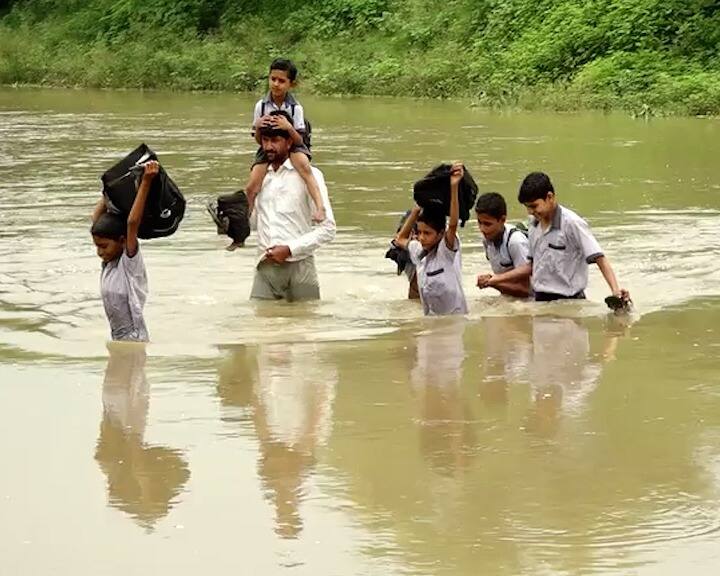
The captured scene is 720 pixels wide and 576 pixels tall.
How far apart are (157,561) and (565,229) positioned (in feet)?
15.7

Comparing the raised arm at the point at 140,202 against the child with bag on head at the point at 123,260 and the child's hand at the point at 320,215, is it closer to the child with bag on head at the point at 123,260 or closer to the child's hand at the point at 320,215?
the child with bag on head at the point at 123,260

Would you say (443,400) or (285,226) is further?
(285,226)

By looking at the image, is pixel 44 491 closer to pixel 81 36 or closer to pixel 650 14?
pixel 650 14

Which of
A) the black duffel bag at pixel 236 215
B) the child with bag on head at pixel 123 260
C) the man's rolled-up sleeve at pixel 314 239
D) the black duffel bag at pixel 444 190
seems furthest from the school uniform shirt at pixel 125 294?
the black duffel bag at pixel 444 190

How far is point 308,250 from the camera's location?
920cm

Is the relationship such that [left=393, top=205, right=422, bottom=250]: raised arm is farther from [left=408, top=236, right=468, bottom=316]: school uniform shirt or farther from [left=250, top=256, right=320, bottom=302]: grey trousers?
[left=250, top=256, right=320, bottom=302]: grey trousers

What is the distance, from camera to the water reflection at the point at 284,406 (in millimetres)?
5608

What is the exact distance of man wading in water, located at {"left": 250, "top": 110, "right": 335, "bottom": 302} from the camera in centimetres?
916

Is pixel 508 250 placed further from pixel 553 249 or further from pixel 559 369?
pixel 559 369

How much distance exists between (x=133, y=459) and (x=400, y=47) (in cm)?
2873

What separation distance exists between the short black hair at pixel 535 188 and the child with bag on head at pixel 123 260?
2212mm

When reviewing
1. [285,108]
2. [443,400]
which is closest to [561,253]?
[285,108]

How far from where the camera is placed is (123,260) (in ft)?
27.0

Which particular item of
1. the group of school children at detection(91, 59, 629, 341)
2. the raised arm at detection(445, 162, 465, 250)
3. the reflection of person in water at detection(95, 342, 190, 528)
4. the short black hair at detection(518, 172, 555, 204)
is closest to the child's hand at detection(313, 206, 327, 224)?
the group of school children at detection(91, 59, 629, 341)
